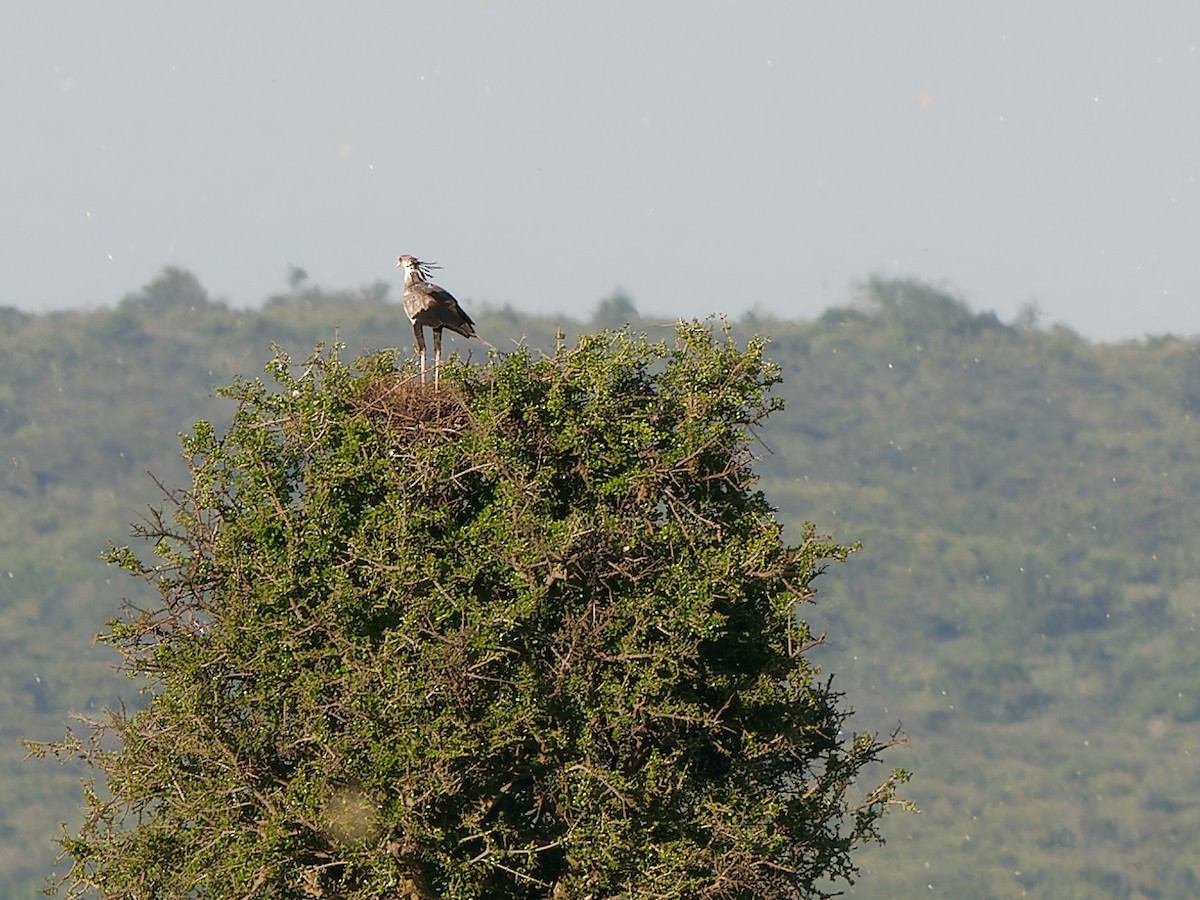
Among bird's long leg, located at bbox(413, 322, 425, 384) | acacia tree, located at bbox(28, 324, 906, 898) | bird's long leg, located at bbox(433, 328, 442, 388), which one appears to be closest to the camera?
acacia tree, located at bbox(28, 324, 906, 898)

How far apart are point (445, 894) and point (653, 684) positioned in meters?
2.87

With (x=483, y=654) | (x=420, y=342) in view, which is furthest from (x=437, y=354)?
(x=483, y=654)

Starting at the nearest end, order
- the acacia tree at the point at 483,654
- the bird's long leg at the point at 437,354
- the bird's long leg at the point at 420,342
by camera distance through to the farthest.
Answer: the acacia tree at the point at 483,654, the bird's long leg at the point at 437,354, the bird's long leg at the point at 420,342

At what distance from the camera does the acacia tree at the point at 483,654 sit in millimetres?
19781

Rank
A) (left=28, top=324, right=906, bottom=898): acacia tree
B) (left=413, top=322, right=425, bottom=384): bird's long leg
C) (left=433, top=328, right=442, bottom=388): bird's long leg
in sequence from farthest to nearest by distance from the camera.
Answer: (left=413, top=322, right=425, bottom=384): bird's long leg → (left=433, top=328, right=442, bottom=388): bird's long leg → (left=28, top=324, right=906, bottom=898): acacia tree

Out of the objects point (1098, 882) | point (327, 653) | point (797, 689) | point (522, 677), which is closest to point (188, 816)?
point (327, 653)

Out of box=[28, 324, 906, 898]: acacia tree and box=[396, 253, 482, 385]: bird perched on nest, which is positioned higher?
box=[396, 253, 482, 385]: bird perched on nest

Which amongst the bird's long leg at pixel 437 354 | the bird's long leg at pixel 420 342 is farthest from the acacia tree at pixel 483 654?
the bird's long leg at pixel 420 342

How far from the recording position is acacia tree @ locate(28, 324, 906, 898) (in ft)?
64.9

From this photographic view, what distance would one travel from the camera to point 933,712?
19638 centimetres

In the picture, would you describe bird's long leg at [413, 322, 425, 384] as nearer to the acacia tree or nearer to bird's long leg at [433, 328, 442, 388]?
bird's long leg at [433, 328, 442, 388]

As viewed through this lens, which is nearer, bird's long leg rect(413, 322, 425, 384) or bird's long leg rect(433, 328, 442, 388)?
bird's long leg rect(433, 328, 442, 388)

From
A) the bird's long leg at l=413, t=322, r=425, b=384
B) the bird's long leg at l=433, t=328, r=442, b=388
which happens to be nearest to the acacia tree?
the bird's long leg at l=433, t=328, r=442, b=388

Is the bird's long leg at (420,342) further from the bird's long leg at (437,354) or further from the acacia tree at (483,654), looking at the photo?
the acacia tree at (483,654)
